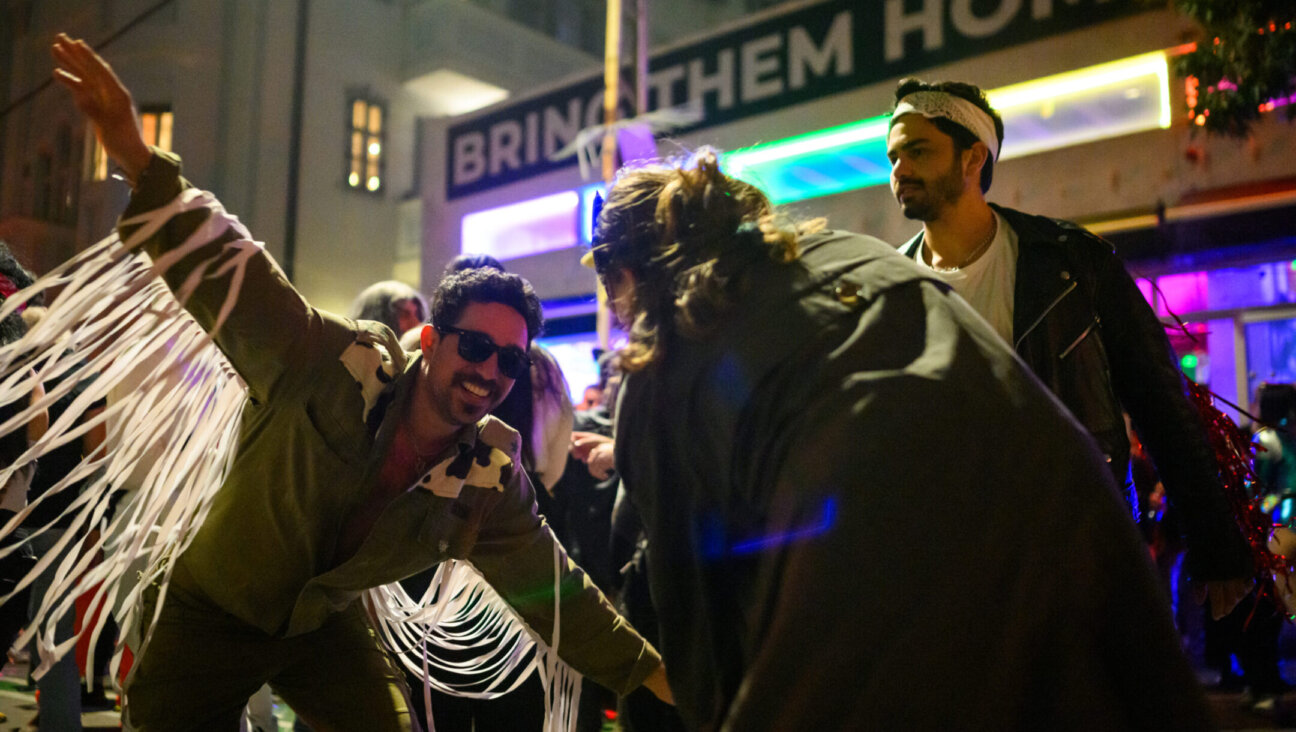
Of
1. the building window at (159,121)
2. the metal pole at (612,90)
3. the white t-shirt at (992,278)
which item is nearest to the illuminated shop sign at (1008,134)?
the metal pole at (612,90)

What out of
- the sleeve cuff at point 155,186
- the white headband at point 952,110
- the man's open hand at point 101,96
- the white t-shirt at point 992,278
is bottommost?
the white t-shirt at point 992,278

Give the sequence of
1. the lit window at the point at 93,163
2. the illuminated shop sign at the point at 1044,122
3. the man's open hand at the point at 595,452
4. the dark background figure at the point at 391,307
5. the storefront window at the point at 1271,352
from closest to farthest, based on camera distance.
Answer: the man's open hand at the point at 595,452, the dark background figure at the point at 391,307, the storefront window at the point at 1271,352, the illuminated shop sign at the point at 1044,122, the lit window at the point at 93,163

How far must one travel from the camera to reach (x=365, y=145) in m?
19.3

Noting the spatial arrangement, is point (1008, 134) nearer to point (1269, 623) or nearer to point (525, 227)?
point (1269, 623)

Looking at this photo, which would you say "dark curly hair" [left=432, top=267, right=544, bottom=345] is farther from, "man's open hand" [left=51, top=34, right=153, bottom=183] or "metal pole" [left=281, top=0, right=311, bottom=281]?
"metal pole" [left=281, top=0, right=311, bottom=281]

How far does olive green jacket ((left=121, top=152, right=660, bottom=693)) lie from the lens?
2.38 m

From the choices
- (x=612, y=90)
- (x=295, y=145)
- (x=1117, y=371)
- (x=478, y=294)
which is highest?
(x=295, y=145)

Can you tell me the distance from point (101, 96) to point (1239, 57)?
7.16 metres

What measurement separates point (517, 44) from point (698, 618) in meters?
20.4

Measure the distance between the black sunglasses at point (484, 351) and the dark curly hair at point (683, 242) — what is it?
1.05 m

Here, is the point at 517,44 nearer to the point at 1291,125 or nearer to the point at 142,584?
the point at 1291,125

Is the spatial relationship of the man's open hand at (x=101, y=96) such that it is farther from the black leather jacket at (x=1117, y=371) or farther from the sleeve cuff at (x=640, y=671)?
the black leather jacket at (x=1117, y=371)

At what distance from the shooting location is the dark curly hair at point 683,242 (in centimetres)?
140

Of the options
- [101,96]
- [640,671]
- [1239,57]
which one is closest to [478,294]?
[101,96]
